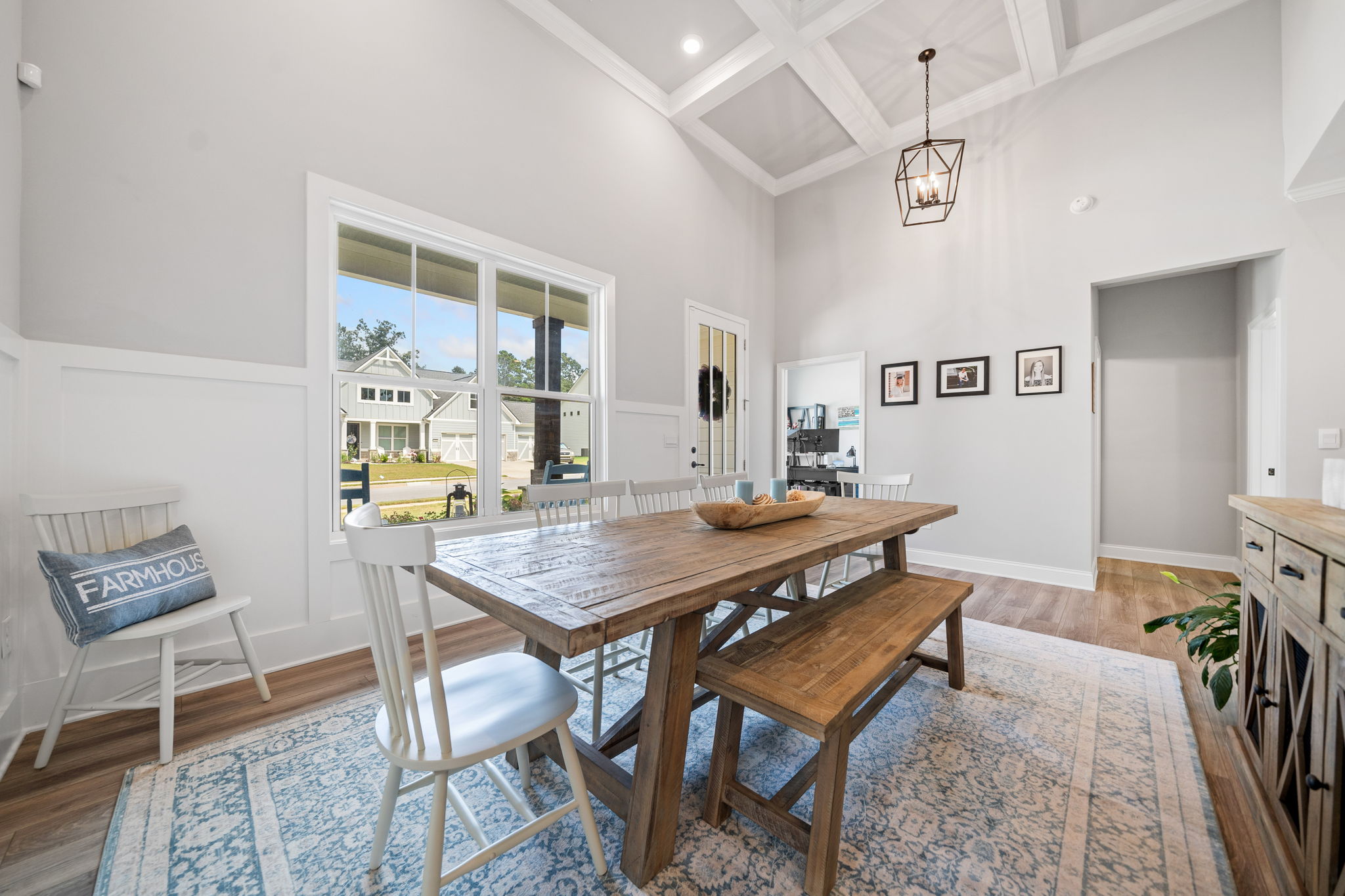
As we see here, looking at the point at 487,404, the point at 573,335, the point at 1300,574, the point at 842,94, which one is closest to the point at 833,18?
the point at 842,94

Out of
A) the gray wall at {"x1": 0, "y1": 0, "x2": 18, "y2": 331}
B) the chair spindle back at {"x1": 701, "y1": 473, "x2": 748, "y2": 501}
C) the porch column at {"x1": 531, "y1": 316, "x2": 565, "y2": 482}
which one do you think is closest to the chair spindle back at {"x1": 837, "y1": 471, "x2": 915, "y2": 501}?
the chair spindle back at {"x1": 701, "y1": 473, "x2": 748, "y2": 501}

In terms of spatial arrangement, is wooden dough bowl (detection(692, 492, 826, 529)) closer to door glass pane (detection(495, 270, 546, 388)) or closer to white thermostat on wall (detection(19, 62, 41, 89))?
door glass pane (detection(495, 270, 546, 388))

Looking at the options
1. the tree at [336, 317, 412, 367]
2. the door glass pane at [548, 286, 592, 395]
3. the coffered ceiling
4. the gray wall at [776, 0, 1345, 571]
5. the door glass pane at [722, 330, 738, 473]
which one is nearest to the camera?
the tree at [336, 317, 412, 367]

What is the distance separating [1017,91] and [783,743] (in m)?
4.95

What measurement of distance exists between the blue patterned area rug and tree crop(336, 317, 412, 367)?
5.50ft

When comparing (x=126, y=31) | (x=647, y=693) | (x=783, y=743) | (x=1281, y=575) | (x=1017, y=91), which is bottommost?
(x=783, y=743)

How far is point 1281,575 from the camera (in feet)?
4.06

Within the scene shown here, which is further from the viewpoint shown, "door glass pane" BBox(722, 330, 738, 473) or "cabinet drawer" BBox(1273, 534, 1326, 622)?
"door glass pane" BBox(722, 330, 738, 473)

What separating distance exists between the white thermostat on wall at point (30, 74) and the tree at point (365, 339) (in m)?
1.15

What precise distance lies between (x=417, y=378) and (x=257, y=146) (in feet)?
3.92

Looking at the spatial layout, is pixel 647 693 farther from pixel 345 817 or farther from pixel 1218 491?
pixel 1218 491

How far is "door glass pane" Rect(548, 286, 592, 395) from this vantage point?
3.45 m

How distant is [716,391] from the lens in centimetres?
468

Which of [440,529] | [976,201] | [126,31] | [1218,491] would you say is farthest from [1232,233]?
[126,31]
